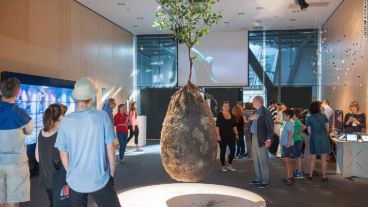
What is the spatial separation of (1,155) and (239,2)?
8.06 metres

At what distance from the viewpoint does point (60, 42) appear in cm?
916

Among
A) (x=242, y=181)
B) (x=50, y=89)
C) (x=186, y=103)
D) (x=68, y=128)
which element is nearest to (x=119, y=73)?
(x=50, y=89)

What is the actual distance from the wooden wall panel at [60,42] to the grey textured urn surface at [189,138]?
437 cm

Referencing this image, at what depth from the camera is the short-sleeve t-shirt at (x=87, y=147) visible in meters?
2.71

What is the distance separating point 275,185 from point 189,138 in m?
3.21

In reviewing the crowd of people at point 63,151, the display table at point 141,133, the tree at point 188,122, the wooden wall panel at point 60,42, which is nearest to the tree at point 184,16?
the tree at point 188,122

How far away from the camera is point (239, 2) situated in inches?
405

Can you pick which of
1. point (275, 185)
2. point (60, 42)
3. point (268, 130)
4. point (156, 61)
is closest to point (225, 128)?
point (268, 130)

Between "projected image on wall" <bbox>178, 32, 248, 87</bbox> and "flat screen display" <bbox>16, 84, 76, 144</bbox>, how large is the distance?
666 cm

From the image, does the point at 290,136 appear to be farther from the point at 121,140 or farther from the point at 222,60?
the point at 222,60

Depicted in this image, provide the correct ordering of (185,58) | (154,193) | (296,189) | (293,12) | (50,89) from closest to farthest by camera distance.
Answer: (154,193) < (296,189) < (50,89) < (293,12) < (185,58)

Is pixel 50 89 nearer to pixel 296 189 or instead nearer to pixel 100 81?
pixel 100 81

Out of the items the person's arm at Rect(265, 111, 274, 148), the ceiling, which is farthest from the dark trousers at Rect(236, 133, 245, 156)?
the ceiling

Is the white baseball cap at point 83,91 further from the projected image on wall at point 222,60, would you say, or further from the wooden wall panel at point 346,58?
the projected image on wall at point 222,60
